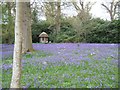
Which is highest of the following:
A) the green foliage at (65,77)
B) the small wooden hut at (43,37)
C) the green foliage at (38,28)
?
the green foliage at (38,28)

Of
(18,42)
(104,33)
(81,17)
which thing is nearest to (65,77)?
(18,42)

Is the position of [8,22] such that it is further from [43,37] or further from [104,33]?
[104,33]

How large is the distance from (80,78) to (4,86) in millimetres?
834

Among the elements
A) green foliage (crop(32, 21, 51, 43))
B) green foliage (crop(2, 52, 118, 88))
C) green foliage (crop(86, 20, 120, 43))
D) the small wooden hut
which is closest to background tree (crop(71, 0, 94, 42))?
green foliage (crop(86, 20, 120, 43))

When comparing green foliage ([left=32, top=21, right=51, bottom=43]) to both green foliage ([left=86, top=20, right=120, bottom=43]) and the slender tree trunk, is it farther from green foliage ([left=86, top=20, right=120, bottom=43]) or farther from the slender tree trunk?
the slender tree trunk

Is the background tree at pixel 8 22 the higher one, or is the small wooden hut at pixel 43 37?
the background tree at pixel 8 22

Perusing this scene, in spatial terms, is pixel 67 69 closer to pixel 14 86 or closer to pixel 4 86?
pixel 4 86

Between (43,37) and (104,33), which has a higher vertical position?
(104,33)

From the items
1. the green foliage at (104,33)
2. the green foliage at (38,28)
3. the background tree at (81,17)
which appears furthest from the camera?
the green foliage at (38,28)

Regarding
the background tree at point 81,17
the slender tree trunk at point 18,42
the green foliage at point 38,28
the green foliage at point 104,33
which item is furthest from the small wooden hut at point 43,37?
the slender tree trunk at point 18,42

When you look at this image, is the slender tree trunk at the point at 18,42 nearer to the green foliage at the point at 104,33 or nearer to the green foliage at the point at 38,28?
the green foliage at the point at 104,33

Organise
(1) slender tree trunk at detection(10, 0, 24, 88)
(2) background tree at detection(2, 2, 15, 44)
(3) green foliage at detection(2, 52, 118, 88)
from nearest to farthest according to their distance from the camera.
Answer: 1. (1) slender tree trunk at detection(10, 0, 24, 88)
2. (3) green foliage at detection(2, 52, 118, 88)
3. (2) background tree at detection(2, 2, 15, 44)

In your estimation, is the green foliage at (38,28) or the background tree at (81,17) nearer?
the background tree at (81,17)

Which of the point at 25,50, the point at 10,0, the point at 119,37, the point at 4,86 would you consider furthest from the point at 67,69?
the point at 119,37
